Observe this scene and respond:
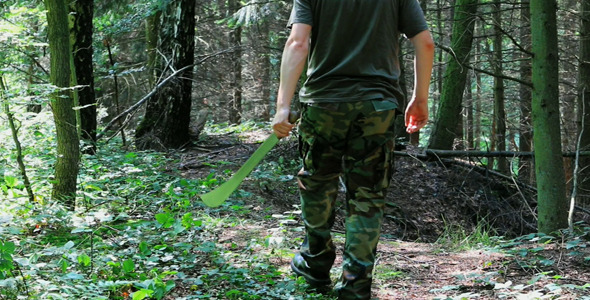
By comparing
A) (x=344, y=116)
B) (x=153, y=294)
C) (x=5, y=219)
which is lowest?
(x=153, y=294)

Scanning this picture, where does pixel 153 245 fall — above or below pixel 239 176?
below

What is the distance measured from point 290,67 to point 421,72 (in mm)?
826

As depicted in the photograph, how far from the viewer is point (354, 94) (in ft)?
10.5

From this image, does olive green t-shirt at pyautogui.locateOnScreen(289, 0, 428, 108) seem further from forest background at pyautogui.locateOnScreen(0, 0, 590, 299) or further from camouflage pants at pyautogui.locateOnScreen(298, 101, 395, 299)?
forest background at pyautogui.locateOnScreen(0, 0, 590, 299)

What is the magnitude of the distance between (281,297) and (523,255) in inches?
81.8

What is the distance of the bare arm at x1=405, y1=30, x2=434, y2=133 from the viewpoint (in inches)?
128

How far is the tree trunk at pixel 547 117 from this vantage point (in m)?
5.19

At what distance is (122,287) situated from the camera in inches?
120

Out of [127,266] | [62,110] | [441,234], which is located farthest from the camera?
[441,234]

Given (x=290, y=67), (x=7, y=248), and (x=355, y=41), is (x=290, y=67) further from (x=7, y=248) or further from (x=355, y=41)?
(x=7, y=248)

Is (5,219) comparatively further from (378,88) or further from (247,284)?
(378,88)

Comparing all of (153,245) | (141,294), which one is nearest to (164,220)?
(153,245)

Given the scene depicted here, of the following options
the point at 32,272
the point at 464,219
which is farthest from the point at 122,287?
the point at 464,219

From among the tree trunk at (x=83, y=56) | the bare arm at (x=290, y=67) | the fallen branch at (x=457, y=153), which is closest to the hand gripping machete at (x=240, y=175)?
the bare arm at (x=290, y=67)
